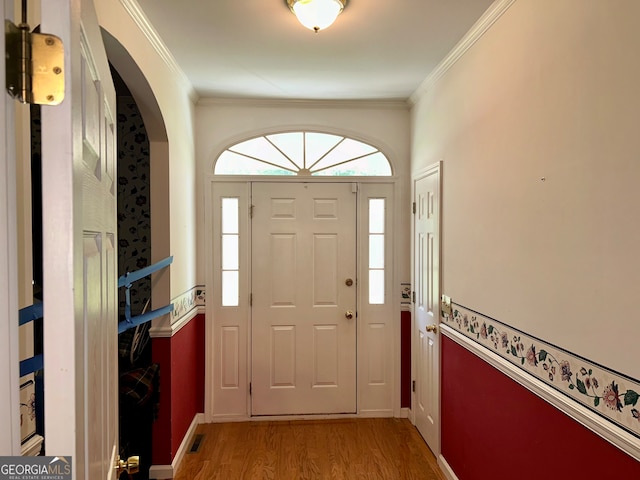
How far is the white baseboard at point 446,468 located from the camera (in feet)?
8.40

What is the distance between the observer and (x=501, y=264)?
1953 millimetres

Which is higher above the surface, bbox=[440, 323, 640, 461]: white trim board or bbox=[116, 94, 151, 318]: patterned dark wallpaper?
bbox=[116, 94, 151, 318]: patterned dark wallpaper

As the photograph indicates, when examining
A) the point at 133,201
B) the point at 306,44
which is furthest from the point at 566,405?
the point at 133,201

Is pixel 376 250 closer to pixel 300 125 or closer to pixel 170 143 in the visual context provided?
pixel 300 125

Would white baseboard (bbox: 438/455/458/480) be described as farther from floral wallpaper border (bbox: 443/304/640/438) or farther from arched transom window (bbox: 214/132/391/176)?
arched transom window (bbox: 214/132/391/176)

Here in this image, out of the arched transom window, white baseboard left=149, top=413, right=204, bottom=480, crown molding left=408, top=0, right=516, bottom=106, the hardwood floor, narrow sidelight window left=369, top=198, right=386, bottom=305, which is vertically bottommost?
the hardwood floor

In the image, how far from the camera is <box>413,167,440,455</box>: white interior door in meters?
2.83

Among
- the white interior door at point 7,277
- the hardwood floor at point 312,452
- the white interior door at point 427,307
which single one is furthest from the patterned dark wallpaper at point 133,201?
the white interior door at point 7,277

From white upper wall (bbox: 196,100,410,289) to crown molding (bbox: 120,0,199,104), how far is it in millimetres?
391

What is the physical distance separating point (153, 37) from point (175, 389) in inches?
83.3

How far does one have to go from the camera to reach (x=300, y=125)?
3.51m

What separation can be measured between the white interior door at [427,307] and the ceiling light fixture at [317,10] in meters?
1.22

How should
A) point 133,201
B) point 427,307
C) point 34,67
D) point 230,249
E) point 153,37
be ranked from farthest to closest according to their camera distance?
point 230,249, point 427,307, point 133,201, point 153,37, point 34,67

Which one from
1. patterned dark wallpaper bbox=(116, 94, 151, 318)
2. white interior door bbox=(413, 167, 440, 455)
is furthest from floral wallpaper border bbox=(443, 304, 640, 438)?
patterned dark wallpaper bbox=(116, 94, 151, 318)
